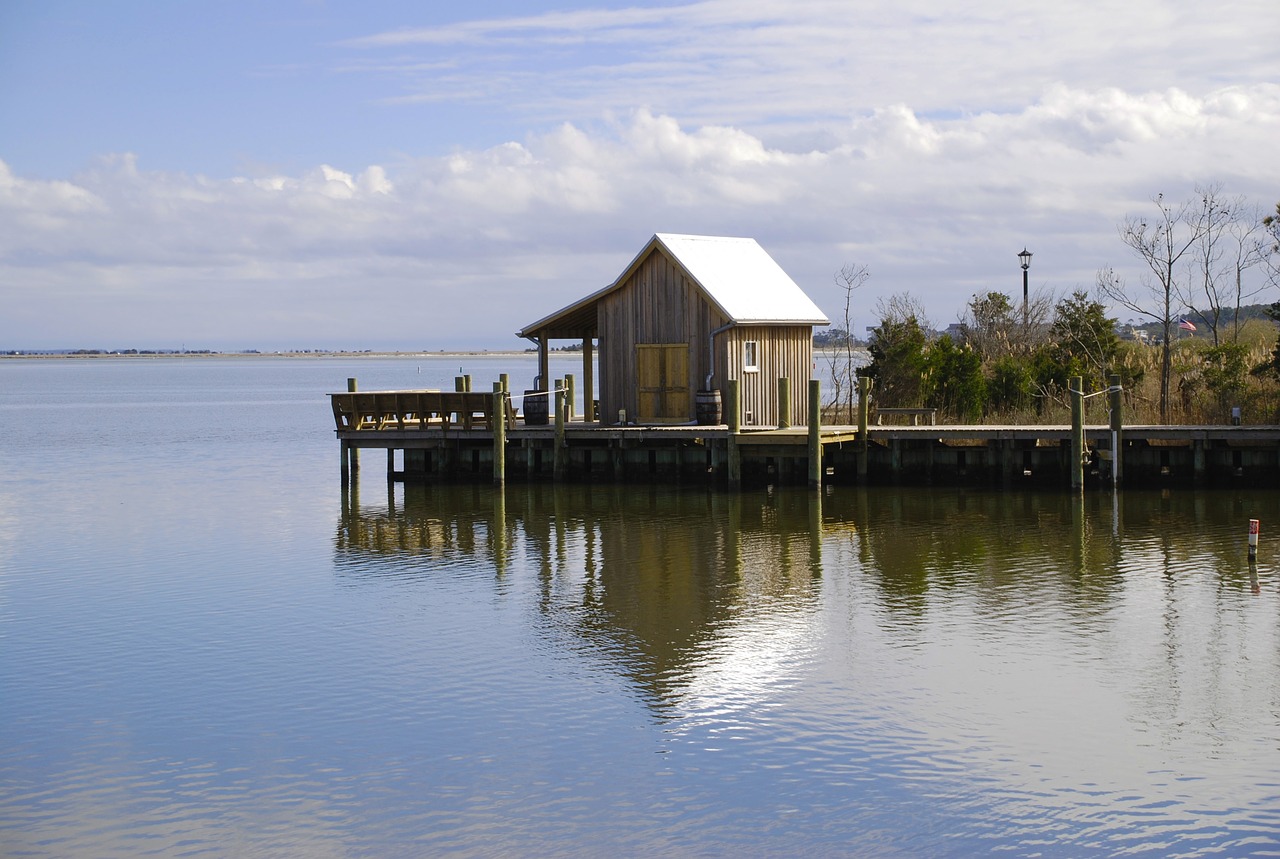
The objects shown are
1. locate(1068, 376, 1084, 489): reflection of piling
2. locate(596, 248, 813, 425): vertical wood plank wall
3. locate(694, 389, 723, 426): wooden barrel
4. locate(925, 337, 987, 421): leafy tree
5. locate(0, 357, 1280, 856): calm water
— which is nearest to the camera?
locate(0, 357, 1280, 856): calm water

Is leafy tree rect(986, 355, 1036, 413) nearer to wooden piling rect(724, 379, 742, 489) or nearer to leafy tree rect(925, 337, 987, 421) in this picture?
leafy tree rect(925, 337, 987, 421)

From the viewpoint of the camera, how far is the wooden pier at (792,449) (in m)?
32.1

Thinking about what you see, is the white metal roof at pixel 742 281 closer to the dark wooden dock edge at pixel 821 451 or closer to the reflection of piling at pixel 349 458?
the dark wooden dock edge at pixel 821 451

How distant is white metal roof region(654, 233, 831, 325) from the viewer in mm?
34250

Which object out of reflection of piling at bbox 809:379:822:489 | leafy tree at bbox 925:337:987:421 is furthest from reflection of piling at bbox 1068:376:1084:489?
leafy tree at bbox 925:337:987:421

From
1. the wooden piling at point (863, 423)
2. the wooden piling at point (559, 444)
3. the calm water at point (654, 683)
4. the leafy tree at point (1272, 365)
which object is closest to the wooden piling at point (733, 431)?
the calm water at point (654, 683)

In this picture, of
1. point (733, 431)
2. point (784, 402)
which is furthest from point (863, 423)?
point (733, 431)

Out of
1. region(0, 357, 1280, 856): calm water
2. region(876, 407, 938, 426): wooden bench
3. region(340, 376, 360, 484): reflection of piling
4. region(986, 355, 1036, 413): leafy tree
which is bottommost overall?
region(0, 357, 1280, 856): calm water

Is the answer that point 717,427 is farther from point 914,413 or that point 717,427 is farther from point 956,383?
point 956,383

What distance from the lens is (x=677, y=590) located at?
21.8 m

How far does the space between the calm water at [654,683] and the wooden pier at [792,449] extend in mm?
2070

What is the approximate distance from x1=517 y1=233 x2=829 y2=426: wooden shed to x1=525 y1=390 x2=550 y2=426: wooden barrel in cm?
152

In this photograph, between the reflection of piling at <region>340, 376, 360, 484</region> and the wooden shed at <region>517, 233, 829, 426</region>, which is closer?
the wooden shed at <region>517, 233, 829, 426</region>

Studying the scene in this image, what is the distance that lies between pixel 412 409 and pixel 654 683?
67.7 feet
